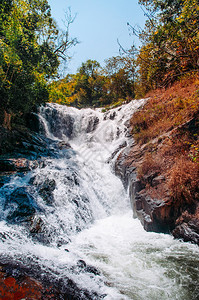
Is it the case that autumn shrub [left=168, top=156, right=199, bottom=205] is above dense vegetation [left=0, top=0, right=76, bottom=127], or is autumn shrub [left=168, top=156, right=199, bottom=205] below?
below

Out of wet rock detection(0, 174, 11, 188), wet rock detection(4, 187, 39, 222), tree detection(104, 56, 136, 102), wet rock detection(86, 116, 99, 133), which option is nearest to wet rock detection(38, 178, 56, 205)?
wet rock detection(4, 187, 39, 222)

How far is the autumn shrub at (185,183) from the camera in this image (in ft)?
15.3

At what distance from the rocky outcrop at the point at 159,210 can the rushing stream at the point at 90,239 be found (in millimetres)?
260

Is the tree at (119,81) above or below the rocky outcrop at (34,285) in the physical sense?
above

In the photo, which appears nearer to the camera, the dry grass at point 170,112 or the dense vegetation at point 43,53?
the dense vegetation at point 43,53

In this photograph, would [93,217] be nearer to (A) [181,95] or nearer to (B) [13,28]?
(A) [181,95]

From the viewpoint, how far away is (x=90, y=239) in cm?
476

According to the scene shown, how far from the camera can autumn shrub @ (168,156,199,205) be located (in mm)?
4648

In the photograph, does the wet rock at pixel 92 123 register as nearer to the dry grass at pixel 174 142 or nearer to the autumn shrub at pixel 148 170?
the dry grass at pixel 174 142

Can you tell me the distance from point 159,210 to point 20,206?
4085mm

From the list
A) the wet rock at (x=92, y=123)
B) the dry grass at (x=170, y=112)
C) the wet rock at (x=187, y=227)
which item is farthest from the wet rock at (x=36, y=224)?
the wet rock at (x=92, y=123)

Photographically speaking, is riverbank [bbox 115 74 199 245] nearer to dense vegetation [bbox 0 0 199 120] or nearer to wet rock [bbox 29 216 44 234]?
dense vegetation [bbox 0 0 199 120]

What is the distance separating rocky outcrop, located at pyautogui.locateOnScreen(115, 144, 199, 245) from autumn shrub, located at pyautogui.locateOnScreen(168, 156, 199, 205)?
19 centimetres

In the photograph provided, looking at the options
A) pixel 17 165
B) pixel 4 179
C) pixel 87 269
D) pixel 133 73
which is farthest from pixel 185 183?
pixel 133 73
